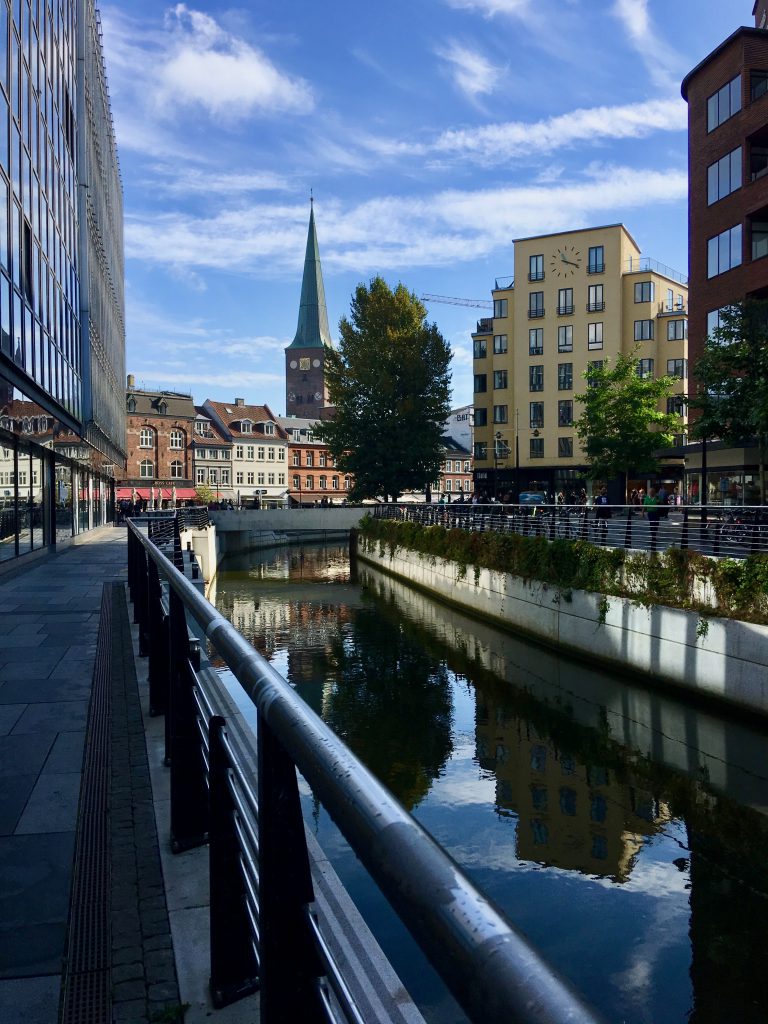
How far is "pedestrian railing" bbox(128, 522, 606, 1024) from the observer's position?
2.95 ft

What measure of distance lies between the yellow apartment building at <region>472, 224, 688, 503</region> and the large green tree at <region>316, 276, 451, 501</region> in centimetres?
756

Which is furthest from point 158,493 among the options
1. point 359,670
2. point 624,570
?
point 624,570

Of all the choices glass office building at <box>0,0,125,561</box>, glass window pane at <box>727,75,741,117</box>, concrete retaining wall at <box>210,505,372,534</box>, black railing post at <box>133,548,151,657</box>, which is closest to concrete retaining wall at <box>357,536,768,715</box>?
black railing post at <box>133,548,151,657</box>

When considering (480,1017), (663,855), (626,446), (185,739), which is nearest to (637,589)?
(663,855)

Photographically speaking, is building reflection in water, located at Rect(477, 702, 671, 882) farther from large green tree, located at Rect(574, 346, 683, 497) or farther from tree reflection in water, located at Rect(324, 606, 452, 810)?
large green tree, located at Rect(574, 346, 683, 497)

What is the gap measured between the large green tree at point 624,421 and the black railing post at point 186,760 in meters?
37.1

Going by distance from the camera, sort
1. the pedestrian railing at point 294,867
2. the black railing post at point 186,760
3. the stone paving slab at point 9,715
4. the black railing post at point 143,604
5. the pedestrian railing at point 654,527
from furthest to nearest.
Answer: the pedestrian railing at point 654,527 → the black railing post at point 143,604 → the stone paving slab at point 9,715 → the black railing post at point 186,760 → the pedestrian railing at point 294,867

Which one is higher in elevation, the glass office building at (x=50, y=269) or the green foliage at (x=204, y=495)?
the glass office building at (x=50, y=269)

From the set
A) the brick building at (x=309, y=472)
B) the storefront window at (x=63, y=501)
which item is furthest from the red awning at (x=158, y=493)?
the storefront window at (x=63, y=501)

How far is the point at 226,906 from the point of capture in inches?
102

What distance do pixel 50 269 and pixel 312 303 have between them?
118m

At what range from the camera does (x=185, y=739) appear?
370 centimetres

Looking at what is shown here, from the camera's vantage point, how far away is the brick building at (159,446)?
82.8m

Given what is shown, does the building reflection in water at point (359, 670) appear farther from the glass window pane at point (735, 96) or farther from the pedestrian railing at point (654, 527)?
the glass window pane at point (735, 96)
